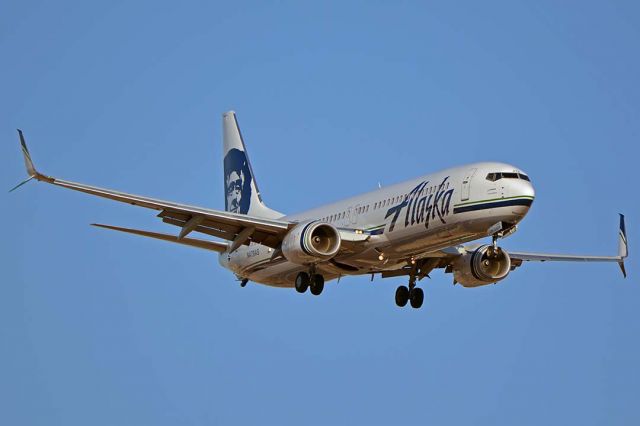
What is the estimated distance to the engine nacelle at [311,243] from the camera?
175ft

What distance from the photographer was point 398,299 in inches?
2339

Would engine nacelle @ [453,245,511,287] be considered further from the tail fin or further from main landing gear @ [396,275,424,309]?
the tail fin

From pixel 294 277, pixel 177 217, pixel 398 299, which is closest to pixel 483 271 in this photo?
pixel 398 299

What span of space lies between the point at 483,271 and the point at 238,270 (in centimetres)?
1149

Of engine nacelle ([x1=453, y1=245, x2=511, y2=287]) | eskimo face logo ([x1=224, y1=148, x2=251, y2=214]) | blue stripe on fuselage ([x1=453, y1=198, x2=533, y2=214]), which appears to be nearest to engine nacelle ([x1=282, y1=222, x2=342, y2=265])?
blue stripe on fuselage ([x1=453, y1=198, x2=533, y2=214])

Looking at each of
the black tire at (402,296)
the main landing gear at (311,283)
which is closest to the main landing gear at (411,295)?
the black tire at (402,296)

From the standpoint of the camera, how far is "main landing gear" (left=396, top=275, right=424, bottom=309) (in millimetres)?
59000

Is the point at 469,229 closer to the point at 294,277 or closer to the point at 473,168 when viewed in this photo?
the point at 473,168

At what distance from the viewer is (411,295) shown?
5912 centimetres

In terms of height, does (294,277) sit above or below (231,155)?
below

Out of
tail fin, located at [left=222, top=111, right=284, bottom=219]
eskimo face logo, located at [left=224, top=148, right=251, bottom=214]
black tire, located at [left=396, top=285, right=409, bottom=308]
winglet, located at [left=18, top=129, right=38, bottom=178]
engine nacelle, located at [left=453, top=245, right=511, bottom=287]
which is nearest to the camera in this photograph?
winglet, located at [left=18, top=129, right=38, bottom=178]

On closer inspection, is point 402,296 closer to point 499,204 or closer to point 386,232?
point 386,232

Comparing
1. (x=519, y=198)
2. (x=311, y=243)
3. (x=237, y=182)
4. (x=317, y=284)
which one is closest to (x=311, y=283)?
(x=317, y=284)

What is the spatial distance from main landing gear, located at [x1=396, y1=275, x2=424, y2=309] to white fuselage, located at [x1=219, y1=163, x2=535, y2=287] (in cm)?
242
